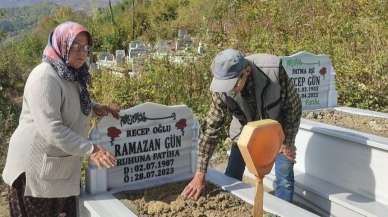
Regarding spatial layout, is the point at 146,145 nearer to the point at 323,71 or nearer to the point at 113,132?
the point at 113,132

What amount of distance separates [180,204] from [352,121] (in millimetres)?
2559

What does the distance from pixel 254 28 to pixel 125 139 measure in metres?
5.99

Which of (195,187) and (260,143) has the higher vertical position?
(260,143)

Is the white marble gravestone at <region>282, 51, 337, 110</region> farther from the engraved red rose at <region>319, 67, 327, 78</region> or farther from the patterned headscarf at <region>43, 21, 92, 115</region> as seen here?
the patterned headscarf at <region>43, 21, 92, 115</region>

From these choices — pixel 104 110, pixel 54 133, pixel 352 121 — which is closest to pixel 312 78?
pixel 352 121

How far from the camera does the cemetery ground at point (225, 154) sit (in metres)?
2.91

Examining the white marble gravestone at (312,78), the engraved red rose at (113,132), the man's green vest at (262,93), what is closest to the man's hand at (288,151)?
the man's green vest at (262,93)

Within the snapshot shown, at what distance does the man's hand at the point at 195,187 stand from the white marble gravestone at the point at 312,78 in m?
2.10

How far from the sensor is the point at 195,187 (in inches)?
119

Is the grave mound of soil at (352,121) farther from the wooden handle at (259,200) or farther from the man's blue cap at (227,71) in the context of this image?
the wooden handle at (259,200)

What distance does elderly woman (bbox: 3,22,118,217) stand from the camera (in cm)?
232

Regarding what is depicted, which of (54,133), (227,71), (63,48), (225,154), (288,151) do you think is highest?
(63,48)

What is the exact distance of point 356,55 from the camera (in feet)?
23.8

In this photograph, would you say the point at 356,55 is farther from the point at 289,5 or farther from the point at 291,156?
the point at 291,156
